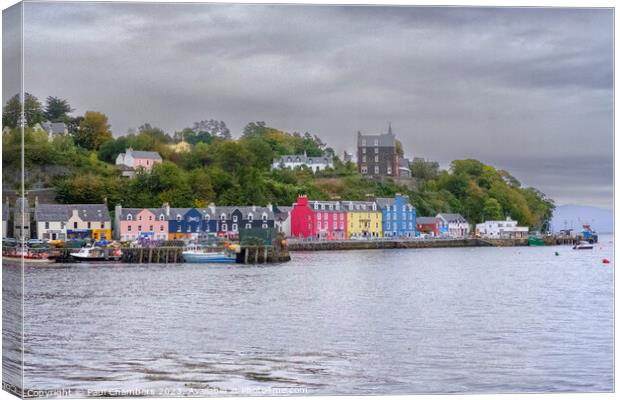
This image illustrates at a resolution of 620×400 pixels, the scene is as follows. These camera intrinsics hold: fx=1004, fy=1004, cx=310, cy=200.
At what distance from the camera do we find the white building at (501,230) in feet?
87.0

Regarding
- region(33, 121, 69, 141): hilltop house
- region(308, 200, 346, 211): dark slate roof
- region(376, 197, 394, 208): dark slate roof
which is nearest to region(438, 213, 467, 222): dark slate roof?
region(376, 197, 394, 208): dark slate roof

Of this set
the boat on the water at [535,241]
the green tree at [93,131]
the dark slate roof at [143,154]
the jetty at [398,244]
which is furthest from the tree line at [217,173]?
the boat on the water at [535,241]

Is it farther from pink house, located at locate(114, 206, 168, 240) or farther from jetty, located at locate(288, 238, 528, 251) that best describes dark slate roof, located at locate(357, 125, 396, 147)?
jetty, located at locate(288, 238, 528, 251)

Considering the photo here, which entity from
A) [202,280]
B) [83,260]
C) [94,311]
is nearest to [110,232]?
[202,280]

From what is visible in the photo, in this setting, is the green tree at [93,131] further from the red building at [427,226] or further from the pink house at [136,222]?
the red building at [427,226]

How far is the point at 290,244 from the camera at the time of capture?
2644 cm

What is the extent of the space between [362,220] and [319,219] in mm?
1202

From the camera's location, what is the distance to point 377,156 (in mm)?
19375

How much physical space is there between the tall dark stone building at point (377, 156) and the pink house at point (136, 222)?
12.8 feet

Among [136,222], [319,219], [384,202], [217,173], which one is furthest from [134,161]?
[319,219]

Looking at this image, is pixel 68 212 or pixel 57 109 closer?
pixel 57 109

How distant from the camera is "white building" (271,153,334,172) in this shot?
22766 mm

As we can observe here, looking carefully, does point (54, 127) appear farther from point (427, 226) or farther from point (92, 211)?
point (427, 226)

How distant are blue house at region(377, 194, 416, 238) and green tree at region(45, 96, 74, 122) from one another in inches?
540
